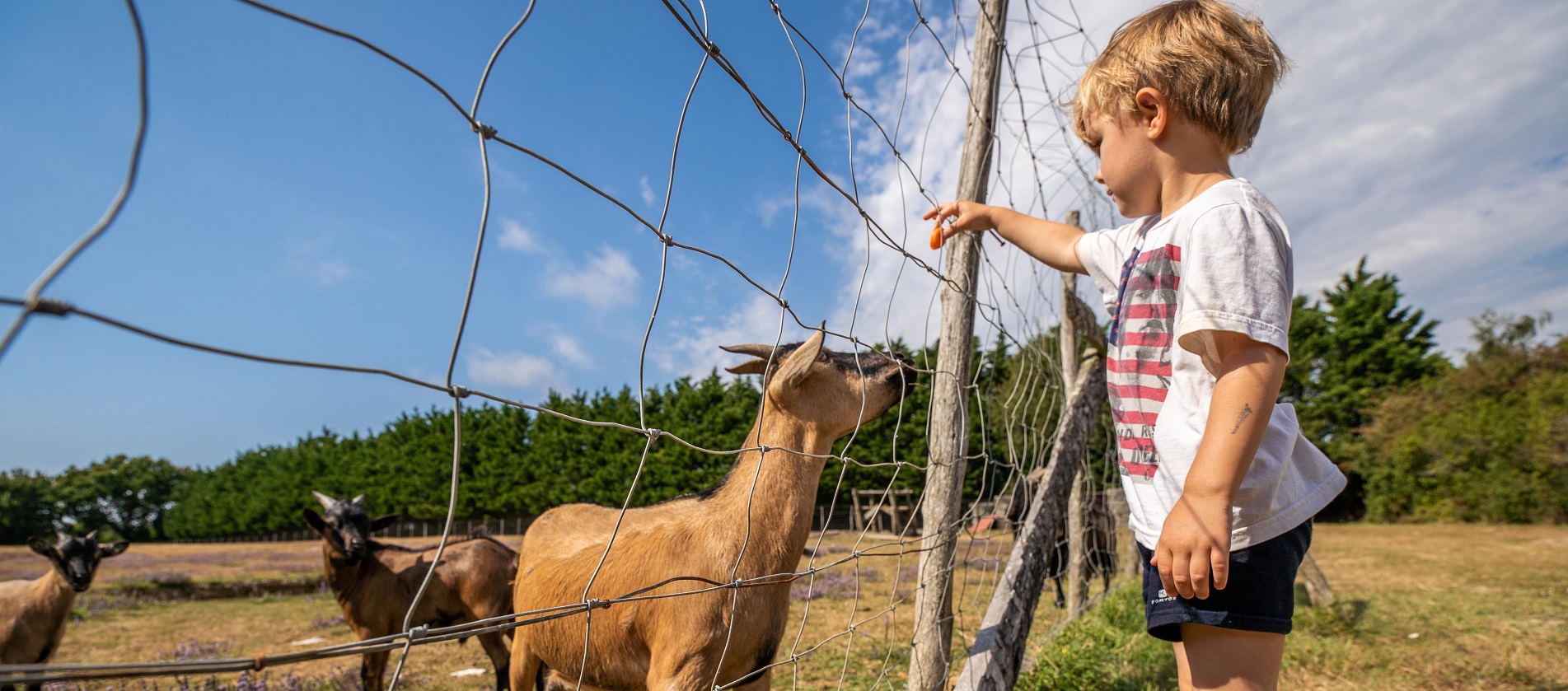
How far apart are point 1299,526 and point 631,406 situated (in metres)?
20.8

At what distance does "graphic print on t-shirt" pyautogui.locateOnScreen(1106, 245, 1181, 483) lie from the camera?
1595 mm

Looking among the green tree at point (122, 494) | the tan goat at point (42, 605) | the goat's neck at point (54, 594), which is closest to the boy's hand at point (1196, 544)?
the tan goat at point (42, 605)

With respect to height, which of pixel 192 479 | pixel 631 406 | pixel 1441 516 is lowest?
pixel 192 479

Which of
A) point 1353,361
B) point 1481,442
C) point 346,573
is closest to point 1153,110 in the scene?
point 346,573

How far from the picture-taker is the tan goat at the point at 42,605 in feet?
20.7

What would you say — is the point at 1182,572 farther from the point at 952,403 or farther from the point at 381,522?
the point at 381,522

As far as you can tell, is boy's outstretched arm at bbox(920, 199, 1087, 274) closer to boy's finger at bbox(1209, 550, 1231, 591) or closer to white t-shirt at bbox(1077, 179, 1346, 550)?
white t-shirt at bbox(1077, 179, 1346, 550)

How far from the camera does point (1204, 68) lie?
1.54 metres

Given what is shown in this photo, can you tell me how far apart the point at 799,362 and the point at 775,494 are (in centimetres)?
38

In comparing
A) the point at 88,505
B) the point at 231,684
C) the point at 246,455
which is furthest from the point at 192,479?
the point at 231,684

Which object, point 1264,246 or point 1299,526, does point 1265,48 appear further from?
point 1299,526

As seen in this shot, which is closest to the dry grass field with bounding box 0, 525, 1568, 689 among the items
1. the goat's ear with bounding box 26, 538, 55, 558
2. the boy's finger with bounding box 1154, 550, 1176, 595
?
the boy's finger with bounding box 1154, 550, 1176, 595

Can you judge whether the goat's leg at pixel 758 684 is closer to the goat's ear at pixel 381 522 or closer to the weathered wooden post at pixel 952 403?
the weathered wooden post at pixel 952 403

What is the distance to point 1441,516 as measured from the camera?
2672 cm
